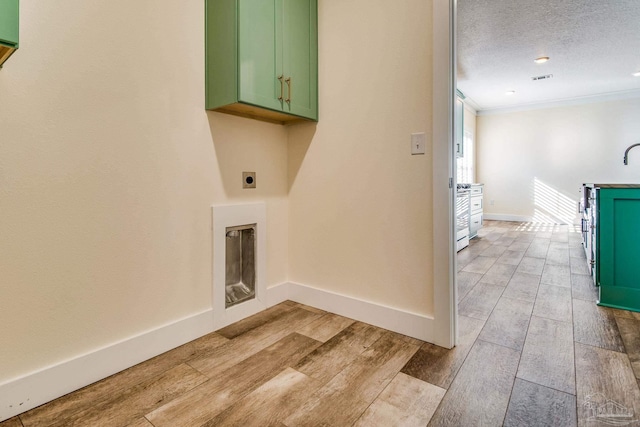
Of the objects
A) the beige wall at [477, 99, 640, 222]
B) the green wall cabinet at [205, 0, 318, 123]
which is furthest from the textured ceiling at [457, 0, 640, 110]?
the green wall cabinet at [205, 0, 318, 123]

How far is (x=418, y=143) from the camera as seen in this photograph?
5.83ft

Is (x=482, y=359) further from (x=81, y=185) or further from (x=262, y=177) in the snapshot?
(x=81, y=185)

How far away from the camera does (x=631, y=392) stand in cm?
129

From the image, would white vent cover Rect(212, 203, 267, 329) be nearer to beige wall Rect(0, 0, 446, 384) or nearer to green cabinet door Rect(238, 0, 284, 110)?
beige wall Rect(0, 0, 446, 384)

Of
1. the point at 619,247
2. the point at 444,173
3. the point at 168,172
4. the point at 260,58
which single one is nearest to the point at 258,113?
the point at 260,58

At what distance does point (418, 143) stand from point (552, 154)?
21.6ft

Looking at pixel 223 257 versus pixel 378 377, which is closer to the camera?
pixel 378 377

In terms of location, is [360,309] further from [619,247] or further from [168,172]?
[619,247]

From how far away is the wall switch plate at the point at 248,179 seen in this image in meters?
2.09

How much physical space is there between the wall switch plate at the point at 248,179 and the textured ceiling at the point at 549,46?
2.67 meters

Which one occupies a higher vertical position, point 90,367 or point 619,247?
point 619,247

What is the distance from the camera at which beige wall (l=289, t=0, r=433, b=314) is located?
179 cm

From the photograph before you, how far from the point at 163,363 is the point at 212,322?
0.37m

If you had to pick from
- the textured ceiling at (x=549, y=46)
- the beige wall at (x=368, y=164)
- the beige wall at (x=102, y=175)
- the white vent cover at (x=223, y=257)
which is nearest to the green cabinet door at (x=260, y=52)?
the beige wall at (x=102, y=175)
